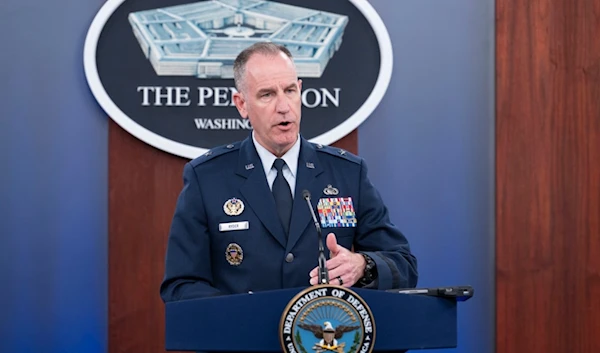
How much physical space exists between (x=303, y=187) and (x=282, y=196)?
0.19 feet

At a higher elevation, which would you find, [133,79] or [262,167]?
[133,79]

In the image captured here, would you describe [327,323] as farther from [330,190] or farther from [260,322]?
[330,190]

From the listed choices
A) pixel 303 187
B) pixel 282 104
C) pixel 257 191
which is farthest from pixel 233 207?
pixel 282 104

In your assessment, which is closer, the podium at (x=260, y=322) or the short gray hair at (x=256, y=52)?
the podium at (x=260, y=322)

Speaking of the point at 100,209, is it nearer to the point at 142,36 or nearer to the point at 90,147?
the point at 90,147

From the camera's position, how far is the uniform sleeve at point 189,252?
5.93 feet

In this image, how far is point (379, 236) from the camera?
1.96m

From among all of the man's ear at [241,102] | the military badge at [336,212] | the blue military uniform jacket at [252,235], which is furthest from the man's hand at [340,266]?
the man's ear at [241,102]
